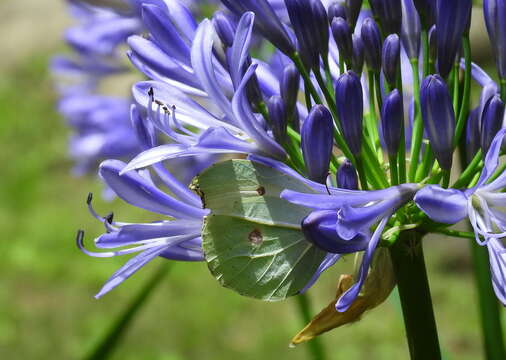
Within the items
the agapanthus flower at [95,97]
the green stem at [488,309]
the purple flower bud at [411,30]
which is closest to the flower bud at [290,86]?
the purple flower bud at [411,30]

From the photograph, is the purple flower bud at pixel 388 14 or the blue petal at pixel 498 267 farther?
the purple flower bud at pixel 388 14

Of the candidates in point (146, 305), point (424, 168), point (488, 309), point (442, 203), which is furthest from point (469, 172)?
point (146, 305)

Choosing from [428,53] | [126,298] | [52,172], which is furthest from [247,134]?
[52,172]

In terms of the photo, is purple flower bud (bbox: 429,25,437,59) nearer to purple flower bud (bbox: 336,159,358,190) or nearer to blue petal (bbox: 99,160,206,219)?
purple flower bud (bbox: 336,159,358,190)

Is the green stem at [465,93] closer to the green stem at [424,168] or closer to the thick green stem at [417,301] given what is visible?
the green stem at [424,168]

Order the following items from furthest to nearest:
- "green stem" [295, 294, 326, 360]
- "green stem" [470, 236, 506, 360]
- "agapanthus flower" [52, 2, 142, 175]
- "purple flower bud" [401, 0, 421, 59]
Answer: "agapanthus flower" [52, 2, 142, 175] → "green stem" [295, 294, 326, 360] → "green stem" [470, 236, 506, 360] → "purple flower bud" [401, 0, 421, 59]

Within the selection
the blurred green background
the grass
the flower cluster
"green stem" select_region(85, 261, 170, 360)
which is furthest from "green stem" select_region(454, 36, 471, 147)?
the grass
